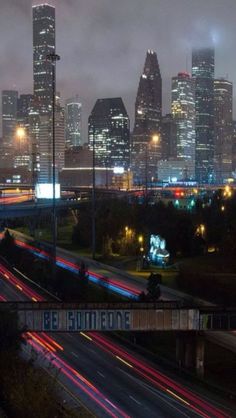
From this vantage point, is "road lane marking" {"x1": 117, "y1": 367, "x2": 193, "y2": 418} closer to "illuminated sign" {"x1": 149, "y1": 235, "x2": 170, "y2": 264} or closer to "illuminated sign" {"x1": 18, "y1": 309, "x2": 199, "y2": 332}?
"illuminated sign" {"x1": 18, "y1": 309, "x2": 199, "y2": 332}

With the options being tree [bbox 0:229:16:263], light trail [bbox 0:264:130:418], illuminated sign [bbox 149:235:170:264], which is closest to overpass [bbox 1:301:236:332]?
light trail [bbox 0:264:130:418]

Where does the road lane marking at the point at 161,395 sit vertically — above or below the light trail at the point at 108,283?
below

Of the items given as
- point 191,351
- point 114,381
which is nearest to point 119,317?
point 191,351

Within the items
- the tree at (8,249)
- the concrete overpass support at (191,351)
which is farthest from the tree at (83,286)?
the tree at (8,249)

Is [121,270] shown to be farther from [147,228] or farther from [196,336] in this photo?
[196,336]

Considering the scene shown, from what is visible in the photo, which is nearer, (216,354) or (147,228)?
(216,354)

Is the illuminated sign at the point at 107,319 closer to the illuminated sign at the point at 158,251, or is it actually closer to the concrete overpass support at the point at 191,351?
the concrete overpass support at the point at 191,351

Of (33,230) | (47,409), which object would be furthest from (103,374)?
(33,230)

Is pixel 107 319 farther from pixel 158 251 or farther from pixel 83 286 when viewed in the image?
pixel 158 251
